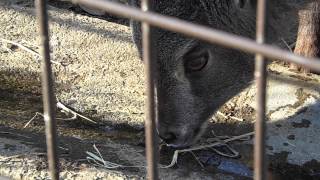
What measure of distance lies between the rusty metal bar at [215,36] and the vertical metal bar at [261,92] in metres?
0.03

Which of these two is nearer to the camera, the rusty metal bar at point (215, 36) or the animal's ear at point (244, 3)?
the rusty metal bar at point (215, 36)

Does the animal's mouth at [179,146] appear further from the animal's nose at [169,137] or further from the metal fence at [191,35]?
the metal fence at [191,35]

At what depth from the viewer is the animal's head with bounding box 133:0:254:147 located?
2898 mm

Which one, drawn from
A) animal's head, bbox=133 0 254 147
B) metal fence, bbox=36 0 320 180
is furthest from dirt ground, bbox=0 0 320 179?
metal fence, bbox=36 0 320 180

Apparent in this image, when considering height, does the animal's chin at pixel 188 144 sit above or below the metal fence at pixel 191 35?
below

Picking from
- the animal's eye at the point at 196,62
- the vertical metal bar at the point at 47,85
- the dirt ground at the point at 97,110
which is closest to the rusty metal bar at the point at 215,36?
the vertical metal bar at the point at 47,85

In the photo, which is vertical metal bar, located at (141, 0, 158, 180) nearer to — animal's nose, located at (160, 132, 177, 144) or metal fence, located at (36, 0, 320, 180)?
metal fence, located at (36, 0, 320, 180)

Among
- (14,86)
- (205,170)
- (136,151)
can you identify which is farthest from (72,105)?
(205,170)

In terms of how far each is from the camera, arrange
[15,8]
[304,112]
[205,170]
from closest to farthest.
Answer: [205,170] < [304,112] < [15,8]

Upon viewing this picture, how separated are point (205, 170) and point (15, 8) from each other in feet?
5.39

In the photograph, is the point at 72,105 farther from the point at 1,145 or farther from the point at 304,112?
the point at 304,112

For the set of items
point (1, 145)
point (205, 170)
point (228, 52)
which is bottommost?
point (205, 170)

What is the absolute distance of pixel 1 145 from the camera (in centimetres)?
279

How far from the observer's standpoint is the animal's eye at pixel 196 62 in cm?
300
